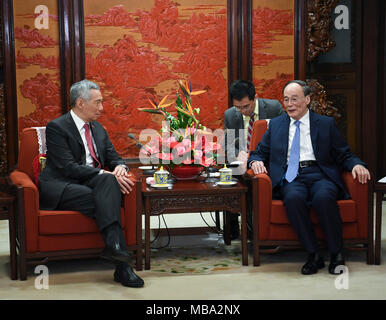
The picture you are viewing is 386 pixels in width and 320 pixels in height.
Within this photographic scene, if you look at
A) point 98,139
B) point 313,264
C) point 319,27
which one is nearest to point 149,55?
point 319,27

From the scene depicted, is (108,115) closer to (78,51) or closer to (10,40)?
(78,51)

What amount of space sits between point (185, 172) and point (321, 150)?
35.3 inches

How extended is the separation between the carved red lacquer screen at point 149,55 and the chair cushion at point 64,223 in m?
2.21

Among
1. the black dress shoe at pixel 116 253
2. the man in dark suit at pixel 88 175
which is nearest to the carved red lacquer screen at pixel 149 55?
the man in dark suit at pixel 88 175

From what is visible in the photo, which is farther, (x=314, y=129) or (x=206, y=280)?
(x=314, y=129)

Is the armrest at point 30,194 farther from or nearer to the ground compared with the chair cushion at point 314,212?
farther from the ground

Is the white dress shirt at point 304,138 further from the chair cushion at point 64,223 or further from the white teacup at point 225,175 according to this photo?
the chair cushion at point 64,223

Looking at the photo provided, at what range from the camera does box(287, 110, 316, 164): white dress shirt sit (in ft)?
12.0

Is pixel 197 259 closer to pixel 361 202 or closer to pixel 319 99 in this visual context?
pixel 361 202

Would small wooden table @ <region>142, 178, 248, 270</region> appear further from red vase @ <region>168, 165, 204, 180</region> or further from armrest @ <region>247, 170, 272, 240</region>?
red vase @ <region>168, 165, 204, 180</region>

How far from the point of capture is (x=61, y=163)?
3.48 metres

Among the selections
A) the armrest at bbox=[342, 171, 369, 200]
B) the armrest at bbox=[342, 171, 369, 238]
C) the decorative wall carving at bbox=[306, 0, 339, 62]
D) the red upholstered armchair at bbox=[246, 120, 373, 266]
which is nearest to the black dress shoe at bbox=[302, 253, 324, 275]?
the red upholstered armchair at bbox=[246, 120, 373, 266]

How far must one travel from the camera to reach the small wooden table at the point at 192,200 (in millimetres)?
3439

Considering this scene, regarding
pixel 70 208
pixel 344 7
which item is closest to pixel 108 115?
pixel 70 208
